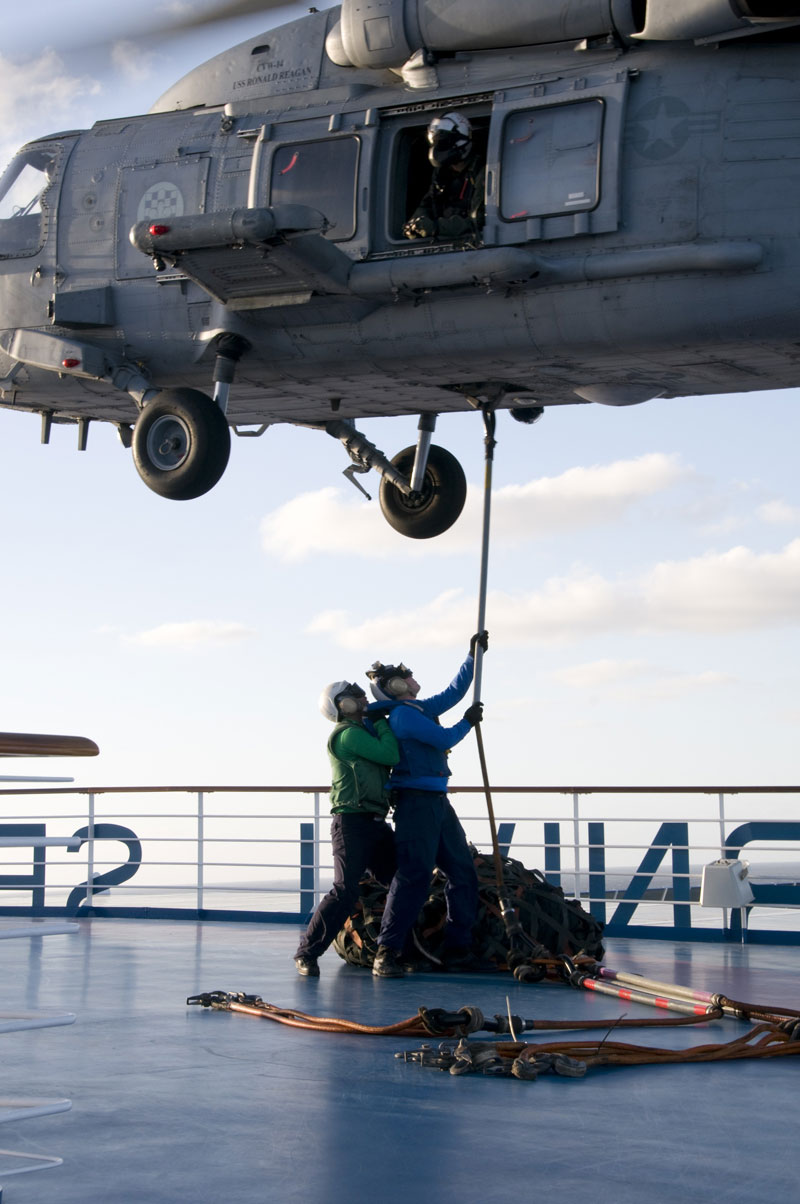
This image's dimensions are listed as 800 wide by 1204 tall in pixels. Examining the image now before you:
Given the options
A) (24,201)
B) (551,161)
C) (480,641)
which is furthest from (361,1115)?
(24,201)

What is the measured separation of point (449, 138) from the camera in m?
9.14

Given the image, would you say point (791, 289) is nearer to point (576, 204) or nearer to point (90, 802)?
point (576, 204)

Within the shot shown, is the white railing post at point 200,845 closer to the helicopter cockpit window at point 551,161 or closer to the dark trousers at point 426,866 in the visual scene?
the dark trousers at point 426,866

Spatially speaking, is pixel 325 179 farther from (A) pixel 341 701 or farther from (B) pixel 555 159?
(A) pixel 341 701

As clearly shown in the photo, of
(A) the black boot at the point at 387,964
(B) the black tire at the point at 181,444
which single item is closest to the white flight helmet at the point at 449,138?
(B) the black tire at the point at 181,444

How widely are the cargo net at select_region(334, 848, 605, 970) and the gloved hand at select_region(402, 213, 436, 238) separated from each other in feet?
14.0

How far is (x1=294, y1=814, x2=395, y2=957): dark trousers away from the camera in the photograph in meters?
7.96

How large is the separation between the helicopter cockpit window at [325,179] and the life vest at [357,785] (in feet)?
12.2

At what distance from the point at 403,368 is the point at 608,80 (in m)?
2.35

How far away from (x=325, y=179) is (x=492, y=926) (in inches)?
204

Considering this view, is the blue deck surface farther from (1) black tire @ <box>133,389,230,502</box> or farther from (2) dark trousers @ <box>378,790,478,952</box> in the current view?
(1) black tire @ <box>133,389,230,502</box>

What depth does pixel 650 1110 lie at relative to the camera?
4562 mm

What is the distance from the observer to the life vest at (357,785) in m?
8.07

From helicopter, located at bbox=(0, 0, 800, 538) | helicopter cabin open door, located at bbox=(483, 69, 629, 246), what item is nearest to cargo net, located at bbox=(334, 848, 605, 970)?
helicopter, located at bbox=(0, 0, 800, 538)
